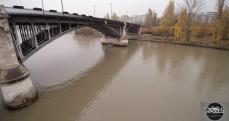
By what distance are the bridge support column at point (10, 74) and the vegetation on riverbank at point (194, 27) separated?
3423 centimetres

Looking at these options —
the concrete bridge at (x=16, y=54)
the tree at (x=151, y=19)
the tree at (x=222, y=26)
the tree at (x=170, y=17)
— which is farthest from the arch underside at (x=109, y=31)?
the tree at (x=151, y=19)

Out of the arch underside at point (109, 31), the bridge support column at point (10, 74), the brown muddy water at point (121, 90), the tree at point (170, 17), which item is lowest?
the brown muddy water at point (121, 90)

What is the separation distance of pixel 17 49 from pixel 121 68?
469 inches

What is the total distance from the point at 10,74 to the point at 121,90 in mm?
8305

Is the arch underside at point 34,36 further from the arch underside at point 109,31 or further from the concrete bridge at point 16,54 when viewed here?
the arch underside at point 109,31

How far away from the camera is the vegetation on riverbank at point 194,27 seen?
3272 cm

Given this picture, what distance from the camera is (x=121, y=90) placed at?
14.2 meters

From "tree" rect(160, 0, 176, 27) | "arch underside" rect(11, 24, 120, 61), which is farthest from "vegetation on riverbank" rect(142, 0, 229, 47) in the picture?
"arch underside" rect(11, 24, 120, 61)

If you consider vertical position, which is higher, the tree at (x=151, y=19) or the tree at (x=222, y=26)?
the tree at (x=151, y=19)

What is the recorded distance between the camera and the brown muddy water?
35.2 feet

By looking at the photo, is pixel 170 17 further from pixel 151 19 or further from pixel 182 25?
pixel 151 19

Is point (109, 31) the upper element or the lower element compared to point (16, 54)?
upper

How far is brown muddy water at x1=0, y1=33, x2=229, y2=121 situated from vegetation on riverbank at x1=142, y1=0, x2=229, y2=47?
40.7ft

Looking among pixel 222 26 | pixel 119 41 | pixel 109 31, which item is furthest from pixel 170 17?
pixel 109 31
